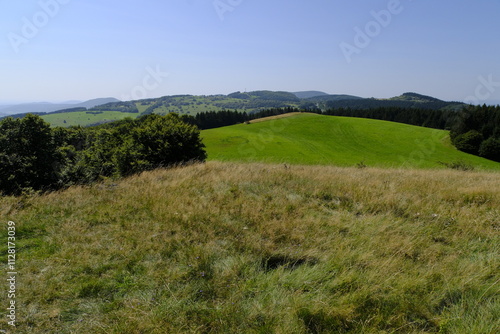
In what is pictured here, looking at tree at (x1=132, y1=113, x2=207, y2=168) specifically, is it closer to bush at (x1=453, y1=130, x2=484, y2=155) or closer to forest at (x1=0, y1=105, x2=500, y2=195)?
forest at (x1=0, y1=105, x2=500, y2=195)

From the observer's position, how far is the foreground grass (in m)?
3.00

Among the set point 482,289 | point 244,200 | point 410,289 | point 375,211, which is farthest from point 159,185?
point 482,289

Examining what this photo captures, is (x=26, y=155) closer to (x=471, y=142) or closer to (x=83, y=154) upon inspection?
(x=83, y=154)

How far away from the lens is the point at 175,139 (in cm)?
1495

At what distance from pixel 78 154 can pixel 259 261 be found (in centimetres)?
1639

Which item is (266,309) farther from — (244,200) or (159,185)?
(159,185)

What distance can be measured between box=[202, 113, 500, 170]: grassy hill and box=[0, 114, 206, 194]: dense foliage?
91.1ft

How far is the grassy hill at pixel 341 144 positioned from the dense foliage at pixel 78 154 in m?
27.8

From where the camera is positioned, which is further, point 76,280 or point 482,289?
point 76,280

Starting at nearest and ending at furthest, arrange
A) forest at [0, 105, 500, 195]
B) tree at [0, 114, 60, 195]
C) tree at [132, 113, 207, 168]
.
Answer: tree at [0, 114, 60, 195]
forest at [0, 105, 500, 195]
tree at [132, 113, 207, 168]

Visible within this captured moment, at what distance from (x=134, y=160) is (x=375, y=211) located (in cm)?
1175

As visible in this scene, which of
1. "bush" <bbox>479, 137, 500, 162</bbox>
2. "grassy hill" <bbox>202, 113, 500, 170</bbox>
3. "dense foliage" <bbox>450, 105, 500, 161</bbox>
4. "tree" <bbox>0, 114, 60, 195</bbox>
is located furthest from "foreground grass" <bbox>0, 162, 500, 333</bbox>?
"bush" <bbox>479, 137, 500, 162</bbox>

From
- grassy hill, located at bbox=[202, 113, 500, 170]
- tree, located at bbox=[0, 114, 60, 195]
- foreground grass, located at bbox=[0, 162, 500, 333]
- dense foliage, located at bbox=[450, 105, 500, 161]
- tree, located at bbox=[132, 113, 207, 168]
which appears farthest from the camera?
dense foliage, located at bbox=[450, 105, 500, 161]

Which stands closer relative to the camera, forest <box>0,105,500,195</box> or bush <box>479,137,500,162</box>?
forest <box>0,105,500,195</box>
